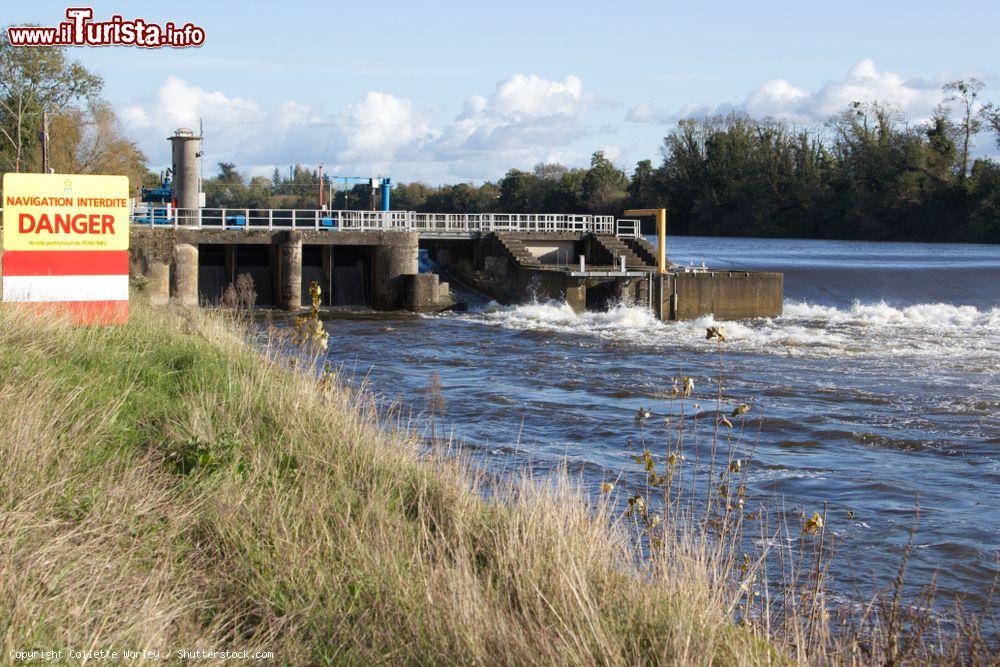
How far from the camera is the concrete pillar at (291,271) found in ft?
115

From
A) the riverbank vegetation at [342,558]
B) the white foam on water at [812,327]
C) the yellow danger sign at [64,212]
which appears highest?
the yellow danger sign at [64,212]

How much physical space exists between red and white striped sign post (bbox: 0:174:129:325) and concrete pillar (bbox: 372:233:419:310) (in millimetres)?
21179

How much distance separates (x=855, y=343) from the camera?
2697cm

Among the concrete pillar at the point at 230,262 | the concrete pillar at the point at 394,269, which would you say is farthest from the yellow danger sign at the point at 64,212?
the concrete pillar at the point at 230,262

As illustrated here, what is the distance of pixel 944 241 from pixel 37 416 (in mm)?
78833

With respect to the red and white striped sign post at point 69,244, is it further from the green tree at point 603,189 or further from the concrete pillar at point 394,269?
the green tree at point 603,189

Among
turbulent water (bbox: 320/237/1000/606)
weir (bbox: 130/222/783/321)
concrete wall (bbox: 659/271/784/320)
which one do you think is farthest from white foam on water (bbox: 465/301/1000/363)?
weir (bbox: 130/222/783/321)

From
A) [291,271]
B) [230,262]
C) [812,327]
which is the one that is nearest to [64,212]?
[291,271]

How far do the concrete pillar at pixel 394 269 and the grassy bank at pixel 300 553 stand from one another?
26.6m

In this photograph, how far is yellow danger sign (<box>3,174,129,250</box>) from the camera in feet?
45.7

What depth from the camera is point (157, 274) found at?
111 ft

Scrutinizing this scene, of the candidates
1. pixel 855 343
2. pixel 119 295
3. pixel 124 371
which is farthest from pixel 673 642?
pixel 855 343

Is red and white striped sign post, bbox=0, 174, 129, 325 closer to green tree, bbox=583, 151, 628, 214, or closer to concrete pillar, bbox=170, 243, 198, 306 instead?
concrete pillar, bbox=170, 243, 198, 306

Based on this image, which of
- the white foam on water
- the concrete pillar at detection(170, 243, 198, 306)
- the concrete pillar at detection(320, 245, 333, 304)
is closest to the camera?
the white foam on water
